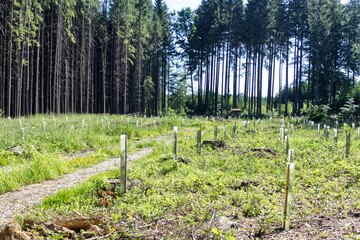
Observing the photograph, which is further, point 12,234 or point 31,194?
point 31,194

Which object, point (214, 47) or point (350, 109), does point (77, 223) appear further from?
point (214, 47)

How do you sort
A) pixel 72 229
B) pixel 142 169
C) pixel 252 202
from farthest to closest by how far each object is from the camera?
1. pixel 142 169
2. pixel 252 202
3. pixel 72 229

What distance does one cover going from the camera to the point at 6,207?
17.1ft

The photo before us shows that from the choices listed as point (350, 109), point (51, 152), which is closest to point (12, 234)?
point (51, 152)

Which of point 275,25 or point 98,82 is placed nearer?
point 275,25

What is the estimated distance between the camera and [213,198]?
5594 millimetres

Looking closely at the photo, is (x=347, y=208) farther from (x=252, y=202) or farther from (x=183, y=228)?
(x=183, y=228)

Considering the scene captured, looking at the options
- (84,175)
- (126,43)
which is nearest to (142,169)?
(84,175)

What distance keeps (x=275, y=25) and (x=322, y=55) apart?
8064 mm

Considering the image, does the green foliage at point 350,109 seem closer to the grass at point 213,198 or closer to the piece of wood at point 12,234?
the grass at point 213,198

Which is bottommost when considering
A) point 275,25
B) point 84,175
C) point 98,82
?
point 84,175

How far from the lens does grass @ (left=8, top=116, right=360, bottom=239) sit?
13.8 ft

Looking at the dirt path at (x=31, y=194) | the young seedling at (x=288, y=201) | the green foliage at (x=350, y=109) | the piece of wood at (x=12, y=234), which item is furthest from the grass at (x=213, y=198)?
the green foliage at (x=350, y=109)

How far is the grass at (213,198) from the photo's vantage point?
4.20 metres
